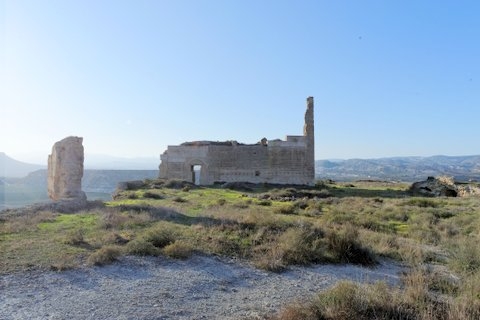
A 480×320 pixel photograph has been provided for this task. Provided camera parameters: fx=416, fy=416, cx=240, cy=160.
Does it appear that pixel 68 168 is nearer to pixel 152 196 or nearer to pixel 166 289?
pixel 152 196

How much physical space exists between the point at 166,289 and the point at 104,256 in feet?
5.89

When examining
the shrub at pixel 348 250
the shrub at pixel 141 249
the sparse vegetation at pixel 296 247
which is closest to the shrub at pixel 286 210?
the sparse vegetation at pixel 296 247

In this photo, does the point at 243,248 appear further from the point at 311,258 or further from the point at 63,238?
the point at 63,238

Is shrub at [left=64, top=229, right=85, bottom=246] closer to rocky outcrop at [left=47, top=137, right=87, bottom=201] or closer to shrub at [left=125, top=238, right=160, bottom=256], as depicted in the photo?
shrub at [left=125, top=238, right=160, bottom=256]

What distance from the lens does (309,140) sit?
33.4 meters

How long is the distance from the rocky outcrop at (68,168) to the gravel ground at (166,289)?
10.7 meters

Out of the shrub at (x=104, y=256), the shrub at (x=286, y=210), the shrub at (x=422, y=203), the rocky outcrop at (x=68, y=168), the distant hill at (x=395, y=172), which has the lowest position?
the distant hill at (x=395, y=172)

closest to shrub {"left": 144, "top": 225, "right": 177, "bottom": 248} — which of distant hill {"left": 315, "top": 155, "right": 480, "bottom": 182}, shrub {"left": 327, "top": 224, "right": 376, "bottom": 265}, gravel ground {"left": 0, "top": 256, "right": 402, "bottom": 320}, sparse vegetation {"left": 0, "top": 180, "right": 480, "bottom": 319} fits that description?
sparse vegetation {"left": 0, "top": 180, "right": 480, "bottom": 319}

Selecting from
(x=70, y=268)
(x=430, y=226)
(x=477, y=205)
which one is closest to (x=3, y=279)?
(x=70, y=268)

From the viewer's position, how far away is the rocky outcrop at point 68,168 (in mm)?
17328

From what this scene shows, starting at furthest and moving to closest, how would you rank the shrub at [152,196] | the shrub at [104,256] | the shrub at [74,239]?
the shrub at [152,196] → the shrub at [74,239] → the shrub at [104,256]

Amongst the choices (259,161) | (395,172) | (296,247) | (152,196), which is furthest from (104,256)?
(395,172)

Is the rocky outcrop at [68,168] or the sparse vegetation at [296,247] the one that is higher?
the rocky outcrop at [68,168]

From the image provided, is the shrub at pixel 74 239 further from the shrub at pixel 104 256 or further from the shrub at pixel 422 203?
the shrub at pixel 422 203
